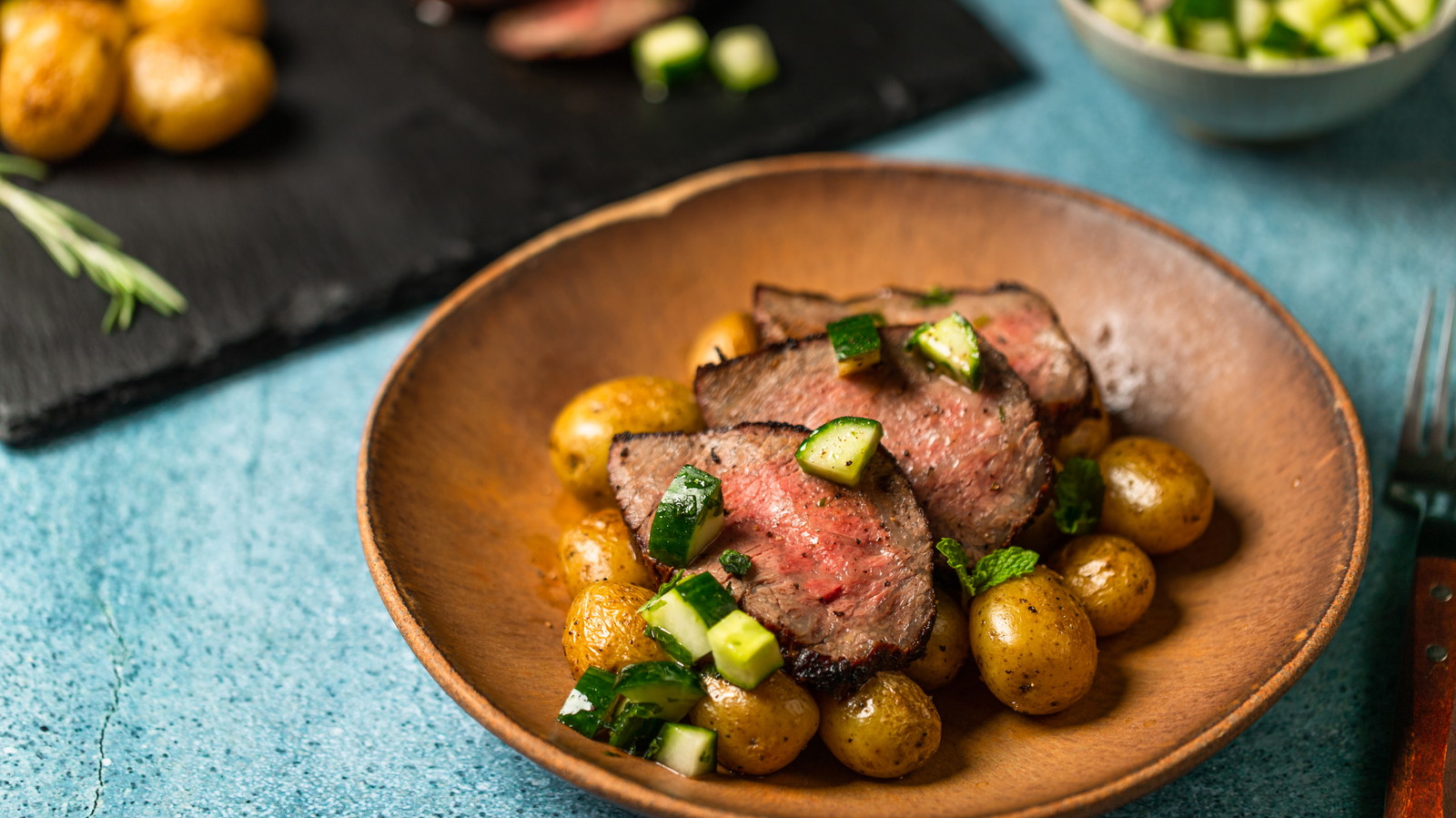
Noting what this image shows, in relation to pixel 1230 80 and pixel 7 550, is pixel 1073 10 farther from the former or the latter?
pixel 7 550

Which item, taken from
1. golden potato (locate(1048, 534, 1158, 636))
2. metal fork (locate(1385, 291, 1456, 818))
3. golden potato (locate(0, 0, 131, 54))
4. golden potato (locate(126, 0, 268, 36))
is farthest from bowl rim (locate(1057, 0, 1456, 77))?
golden potato (locate(0, 0, 131, 54))

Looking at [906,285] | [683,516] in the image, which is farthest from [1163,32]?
[683,516]

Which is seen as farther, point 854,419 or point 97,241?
point 97,241

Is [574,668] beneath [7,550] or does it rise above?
above

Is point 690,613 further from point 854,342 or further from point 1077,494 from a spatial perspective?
point 1077,494

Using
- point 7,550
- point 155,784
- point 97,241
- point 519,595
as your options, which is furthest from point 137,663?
point 97,241

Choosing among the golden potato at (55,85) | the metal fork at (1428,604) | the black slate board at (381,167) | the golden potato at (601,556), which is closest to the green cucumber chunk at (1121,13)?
the black slate board at (381,167)
